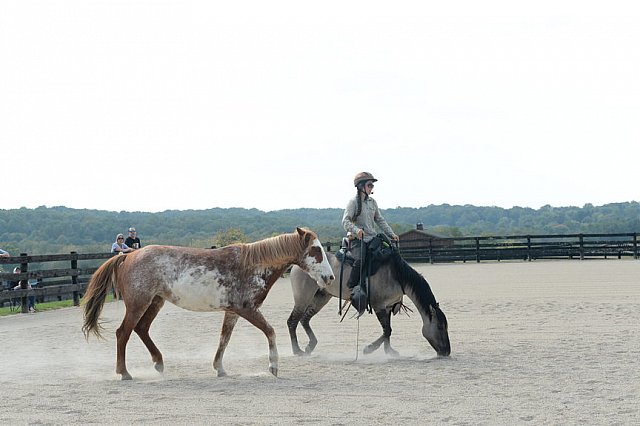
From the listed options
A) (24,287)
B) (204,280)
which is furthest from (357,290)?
(24,287)

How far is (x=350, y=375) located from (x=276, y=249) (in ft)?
5.18

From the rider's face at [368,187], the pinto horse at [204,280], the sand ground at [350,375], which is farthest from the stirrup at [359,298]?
the rider's face at [368,187]

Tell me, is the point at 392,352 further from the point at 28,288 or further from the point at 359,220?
the point at 28,288

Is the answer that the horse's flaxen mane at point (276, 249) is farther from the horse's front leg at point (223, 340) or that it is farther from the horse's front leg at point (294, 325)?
the horse's front leg at point (294, 325)

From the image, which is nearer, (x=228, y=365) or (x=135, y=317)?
(x=135, y=317)

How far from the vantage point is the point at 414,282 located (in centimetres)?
974

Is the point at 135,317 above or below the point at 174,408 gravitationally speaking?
above

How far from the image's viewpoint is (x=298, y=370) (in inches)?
344

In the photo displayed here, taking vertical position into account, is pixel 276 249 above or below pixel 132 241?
below

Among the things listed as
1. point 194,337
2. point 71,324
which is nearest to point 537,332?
point 194,337

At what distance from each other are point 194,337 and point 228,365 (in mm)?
3081

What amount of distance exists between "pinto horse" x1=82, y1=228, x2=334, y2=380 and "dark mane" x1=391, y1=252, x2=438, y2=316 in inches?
53.3

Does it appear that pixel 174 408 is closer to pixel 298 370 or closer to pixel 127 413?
pixel 127 413

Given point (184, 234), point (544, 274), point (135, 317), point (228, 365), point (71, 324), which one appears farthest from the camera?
point (184, 234)
